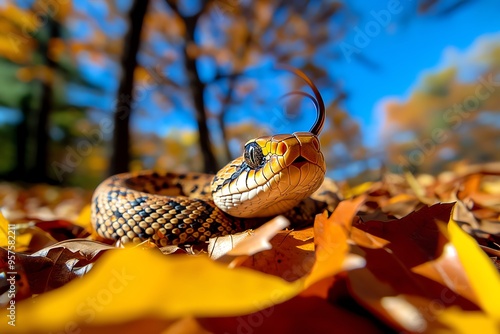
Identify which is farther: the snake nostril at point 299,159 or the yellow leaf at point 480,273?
the snake nostril at point 299,159

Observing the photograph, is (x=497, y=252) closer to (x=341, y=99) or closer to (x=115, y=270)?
(x=115, y=270)

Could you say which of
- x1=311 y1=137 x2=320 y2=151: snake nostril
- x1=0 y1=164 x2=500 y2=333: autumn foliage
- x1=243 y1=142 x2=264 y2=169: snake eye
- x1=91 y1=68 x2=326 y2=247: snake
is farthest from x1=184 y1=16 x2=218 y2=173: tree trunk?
x1=0 y1=164 x2=500 y2=333: autumn foliage

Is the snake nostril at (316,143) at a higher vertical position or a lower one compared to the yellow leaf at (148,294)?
higher

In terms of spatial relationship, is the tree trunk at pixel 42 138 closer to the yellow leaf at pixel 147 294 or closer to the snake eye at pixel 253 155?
the snake eye at pixel 253 155

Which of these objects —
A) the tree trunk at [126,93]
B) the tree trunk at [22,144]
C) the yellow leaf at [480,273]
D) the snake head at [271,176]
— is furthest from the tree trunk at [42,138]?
the yellow leaf at [480,273]

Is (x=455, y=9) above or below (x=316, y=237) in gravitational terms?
above

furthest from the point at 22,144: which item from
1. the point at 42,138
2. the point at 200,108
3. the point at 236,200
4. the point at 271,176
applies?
the point at 271,176

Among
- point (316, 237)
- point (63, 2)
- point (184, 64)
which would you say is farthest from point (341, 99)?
point (316, 237)
